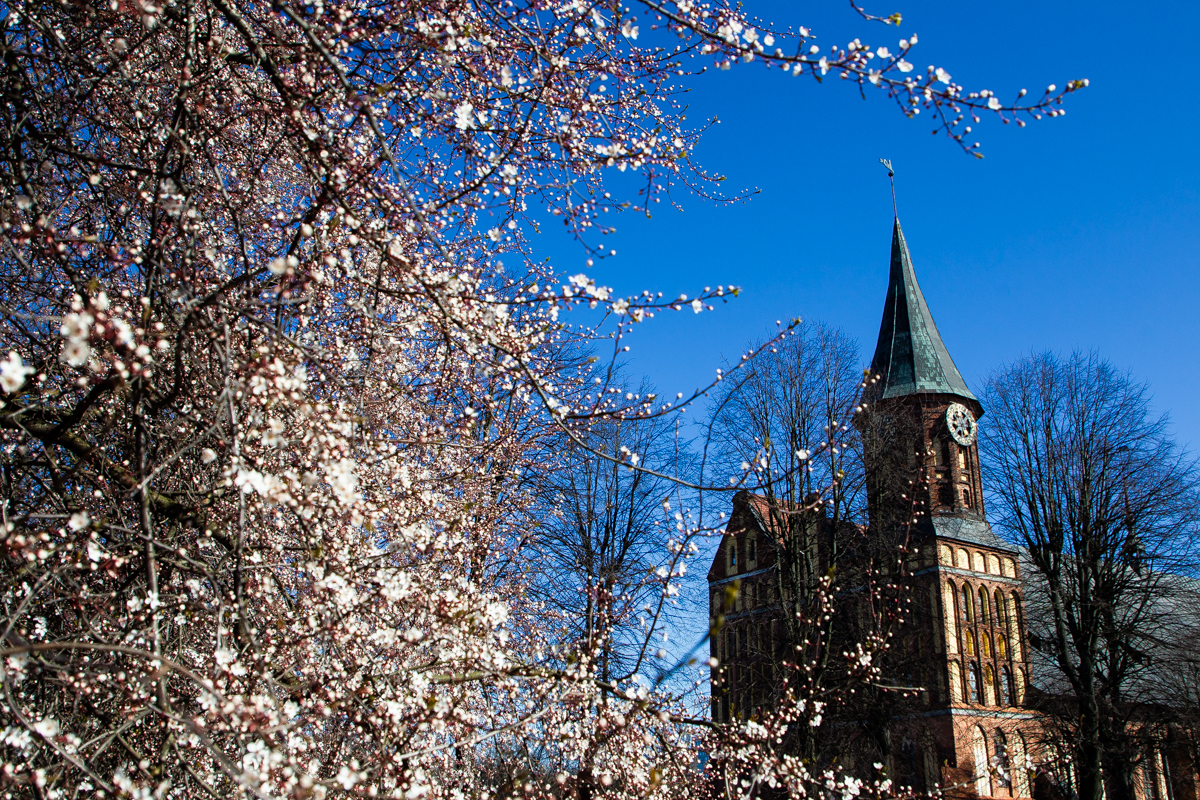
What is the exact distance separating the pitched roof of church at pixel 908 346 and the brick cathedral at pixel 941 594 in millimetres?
59

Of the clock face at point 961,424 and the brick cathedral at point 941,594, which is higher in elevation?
the clock face at point 961,424

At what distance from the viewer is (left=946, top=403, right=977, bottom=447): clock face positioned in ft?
117

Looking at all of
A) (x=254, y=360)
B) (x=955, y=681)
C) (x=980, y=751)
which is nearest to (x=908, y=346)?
(x=955, y=681)

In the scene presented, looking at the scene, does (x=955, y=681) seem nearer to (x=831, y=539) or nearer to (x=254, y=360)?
(x=831, y=539)

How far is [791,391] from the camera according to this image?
22984 millimetres

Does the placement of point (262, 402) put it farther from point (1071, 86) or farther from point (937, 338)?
point (937, 338)

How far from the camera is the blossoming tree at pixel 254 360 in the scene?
3.23 meters

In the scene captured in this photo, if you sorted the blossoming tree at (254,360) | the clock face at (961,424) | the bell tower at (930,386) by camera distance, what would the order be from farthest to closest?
the clock face at (961,424)
the bell tower at (930,386)
the blossoming tree at (254,360)

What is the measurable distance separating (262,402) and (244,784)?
5.68 ft

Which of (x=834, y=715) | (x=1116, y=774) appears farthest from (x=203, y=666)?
(x=1116, y=774)

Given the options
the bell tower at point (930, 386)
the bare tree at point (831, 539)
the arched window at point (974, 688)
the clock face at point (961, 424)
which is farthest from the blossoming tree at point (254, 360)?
the clock face at point (961, 424)

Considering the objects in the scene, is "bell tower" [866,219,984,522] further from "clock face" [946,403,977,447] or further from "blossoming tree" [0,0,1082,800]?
"blossoming tree" [0,0,1082,800]

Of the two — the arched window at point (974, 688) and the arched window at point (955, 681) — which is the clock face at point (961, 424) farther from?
the arched window at point (955, 681)

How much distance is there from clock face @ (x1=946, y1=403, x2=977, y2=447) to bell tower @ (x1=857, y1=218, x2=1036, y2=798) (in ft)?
0.19
